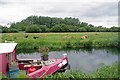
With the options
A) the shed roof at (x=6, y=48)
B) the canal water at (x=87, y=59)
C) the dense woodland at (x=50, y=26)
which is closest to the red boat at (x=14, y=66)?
the shed roof at (x=6, y=48)

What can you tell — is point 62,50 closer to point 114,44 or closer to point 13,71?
point 114,44

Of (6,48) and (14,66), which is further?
(6,48)

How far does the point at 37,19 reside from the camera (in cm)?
8462

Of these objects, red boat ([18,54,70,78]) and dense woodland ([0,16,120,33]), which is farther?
dense woodland ([0,16,120,33])

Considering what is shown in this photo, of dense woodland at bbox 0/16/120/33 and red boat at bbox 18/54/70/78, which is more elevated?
dense woodland at bbox 0/16/120/33

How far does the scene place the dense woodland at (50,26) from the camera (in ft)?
190

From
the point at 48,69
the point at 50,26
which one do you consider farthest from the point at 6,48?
the point at 50,26

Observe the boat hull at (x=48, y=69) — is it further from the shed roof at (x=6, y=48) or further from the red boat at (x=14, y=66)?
the shed roof at (x=6, y=48)

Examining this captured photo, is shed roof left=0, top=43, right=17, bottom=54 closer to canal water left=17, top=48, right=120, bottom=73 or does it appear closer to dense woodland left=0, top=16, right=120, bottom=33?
canal water left=17, top=48, right=120, bottom=73

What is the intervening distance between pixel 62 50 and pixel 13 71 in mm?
16609

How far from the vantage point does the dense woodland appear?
57906 mm

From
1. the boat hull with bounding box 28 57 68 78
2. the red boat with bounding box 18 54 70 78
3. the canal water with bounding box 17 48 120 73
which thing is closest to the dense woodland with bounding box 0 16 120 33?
the canal water with bounding box 17 48 120 73

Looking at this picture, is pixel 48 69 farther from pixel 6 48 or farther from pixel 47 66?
pixel 6 48

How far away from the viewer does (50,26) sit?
74.4 m
